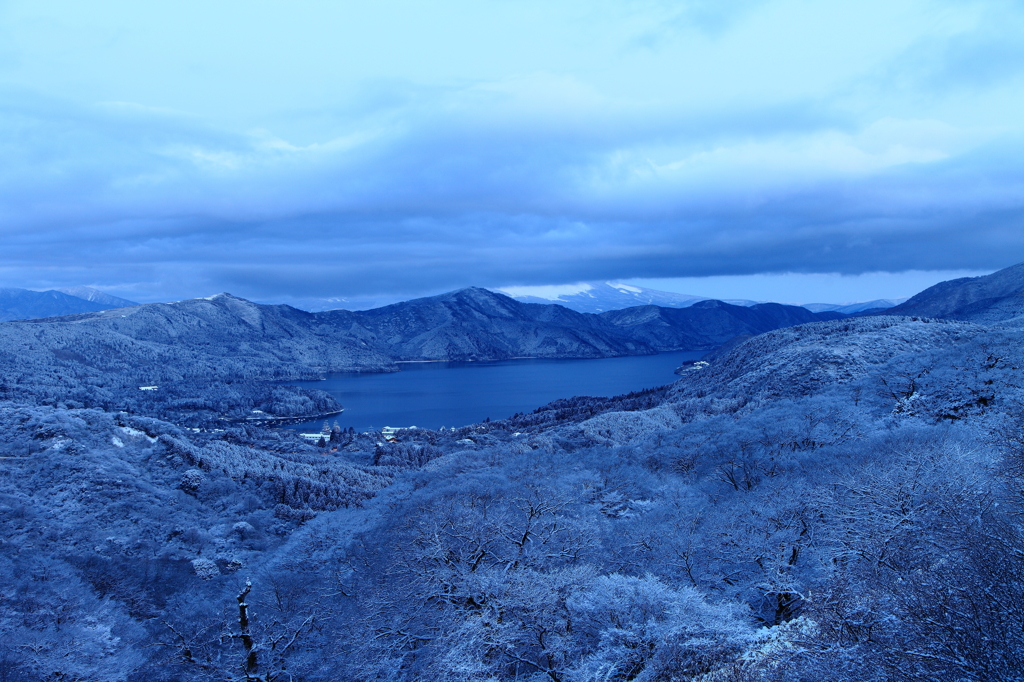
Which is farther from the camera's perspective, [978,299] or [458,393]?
[978,299]

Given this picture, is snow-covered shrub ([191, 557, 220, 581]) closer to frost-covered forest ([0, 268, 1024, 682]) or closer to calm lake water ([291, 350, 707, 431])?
frost-covered forest ([0, 268, 1024, 682])

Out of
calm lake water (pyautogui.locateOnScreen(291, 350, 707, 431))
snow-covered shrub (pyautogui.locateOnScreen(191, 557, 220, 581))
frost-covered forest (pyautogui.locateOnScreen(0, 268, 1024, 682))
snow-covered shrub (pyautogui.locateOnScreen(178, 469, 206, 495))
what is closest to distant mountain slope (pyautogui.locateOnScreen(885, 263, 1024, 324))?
calm lake water (pyautogui.locateOnScreen(291, 350, 707, 431))

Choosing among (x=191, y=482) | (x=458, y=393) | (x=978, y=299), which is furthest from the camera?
(x=978, y=299)

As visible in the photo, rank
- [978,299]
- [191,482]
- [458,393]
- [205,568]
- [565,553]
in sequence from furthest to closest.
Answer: [978,299], [458,393], [191,482], [205,568], [565,553]

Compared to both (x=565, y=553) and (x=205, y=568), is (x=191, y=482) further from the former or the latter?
(x=565, y=553)

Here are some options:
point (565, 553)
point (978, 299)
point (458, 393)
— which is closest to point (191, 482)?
point (565, 553)

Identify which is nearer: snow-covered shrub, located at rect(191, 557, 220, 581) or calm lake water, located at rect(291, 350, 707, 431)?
snow-covered shrub, located at rect(191, 557, 220, 581)
